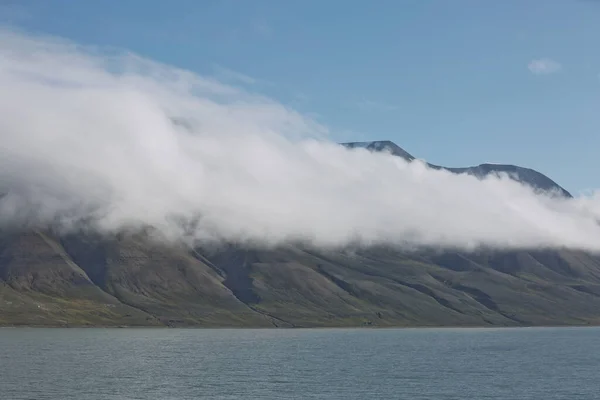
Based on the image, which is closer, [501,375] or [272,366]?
[501,375]

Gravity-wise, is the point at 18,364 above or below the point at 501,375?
below

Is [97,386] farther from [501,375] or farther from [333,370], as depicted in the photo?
[501,375]

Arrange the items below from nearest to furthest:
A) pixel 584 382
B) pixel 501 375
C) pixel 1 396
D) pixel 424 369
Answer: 1. pixel 1 396
2. pixel 584 382
3. pixel 501 375
4. pixel 424 369

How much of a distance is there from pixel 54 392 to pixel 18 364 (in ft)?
208

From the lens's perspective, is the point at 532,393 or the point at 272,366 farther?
the point at 272,366

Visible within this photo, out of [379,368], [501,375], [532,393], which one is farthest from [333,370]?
[532,393]

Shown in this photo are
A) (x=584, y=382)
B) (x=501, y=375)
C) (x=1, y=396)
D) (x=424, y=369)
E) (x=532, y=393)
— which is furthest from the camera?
(x=424, y=369)

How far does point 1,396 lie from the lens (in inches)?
5138

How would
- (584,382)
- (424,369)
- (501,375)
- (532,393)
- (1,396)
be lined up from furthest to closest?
(424,369) < (501,375) < (584,382) < (532,393) < (1,396)

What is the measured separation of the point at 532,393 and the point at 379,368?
58073mm

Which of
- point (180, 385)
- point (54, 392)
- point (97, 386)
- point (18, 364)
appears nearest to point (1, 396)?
point (54, 392)

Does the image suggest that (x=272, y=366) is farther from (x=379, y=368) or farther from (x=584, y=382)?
(x=584, y=382)

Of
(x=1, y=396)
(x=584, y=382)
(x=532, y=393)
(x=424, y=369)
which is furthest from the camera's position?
(x=424, y=369)

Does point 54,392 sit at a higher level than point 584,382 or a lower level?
lower
